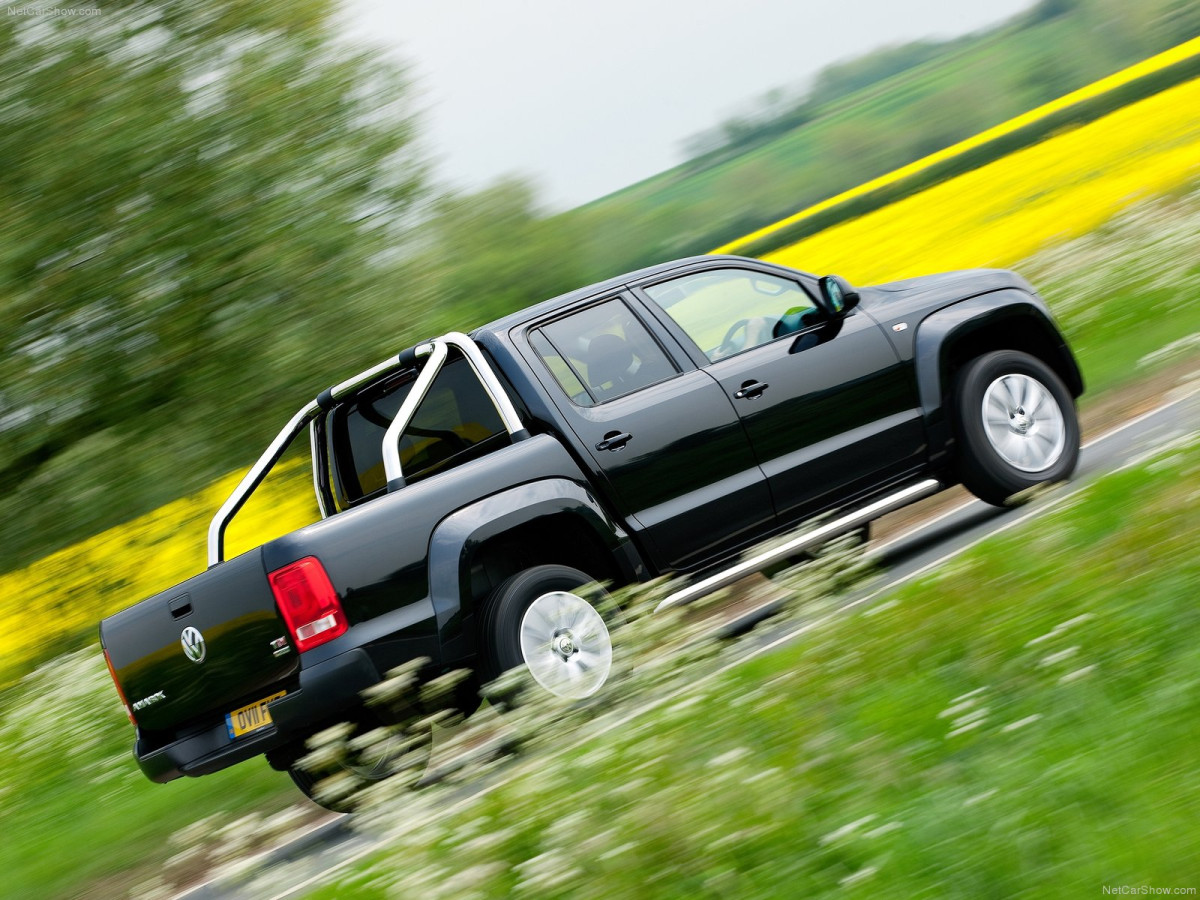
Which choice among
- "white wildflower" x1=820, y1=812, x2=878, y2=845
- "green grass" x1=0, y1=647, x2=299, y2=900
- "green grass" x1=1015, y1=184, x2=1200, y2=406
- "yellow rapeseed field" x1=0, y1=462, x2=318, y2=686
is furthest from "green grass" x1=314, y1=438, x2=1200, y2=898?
"yellow rapeseed field" x1=0, y1=462, x2=318, y2=686

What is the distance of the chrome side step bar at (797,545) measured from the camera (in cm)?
588

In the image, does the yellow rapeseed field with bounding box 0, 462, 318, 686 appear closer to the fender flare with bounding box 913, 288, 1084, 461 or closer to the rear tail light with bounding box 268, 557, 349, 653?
the fender flare with bounding box 913, 288, 1084, 461

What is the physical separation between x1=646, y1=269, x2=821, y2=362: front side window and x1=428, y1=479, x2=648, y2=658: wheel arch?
45.8 inches

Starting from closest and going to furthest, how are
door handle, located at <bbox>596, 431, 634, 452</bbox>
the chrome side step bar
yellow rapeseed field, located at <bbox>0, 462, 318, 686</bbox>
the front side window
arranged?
the chrome side step bar → door handle, located at <bbox>596, 431, 634, 452</bbox> → the front side window → yellow rapeseed field, located at <bbox>0, 462, 318, 686</bbox>

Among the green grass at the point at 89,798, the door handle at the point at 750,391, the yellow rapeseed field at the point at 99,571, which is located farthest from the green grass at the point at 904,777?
the yellow rapeseed field at the point at 99,571

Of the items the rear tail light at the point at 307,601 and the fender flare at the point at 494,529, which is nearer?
the rear tail light at the point at 307,601

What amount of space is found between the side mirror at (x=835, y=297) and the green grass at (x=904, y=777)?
7.50 ft

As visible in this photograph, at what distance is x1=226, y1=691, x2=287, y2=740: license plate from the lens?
531 centimetres

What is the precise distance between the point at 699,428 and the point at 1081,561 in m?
1.85

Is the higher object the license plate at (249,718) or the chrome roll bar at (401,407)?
the chrome roll bar at (401,407)

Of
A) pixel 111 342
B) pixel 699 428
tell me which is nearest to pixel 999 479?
pixel 699 428

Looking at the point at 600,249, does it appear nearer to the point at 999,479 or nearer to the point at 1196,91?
the point at 1196,91

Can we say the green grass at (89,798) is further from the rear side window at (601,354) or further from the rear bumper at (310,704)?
the rear side window at (601,354)

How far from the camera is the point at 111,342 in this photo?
10.7 m
